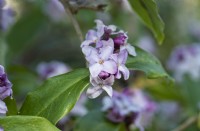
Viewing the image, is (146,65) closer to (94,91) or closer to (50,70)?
(94,91)

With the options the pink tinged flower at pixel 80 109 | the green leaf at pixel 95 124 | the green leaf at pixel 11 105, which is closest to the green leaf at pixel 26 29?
the pink tinged flower at pixel 80 109

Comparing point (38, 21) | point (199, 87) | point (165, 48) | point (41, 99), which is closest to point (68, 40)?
point (38, 21)

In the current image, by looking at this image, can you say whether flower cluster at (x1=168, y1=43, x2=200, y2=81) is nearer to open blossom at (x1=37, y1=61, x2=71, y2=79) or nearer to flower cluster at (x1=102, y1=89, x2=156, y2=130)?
open blossom at (x1=37, y1=61, x2=71, y2=79)

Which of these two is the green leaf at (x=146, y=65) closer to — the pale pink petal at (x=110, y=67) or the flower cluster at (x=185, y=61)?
the pale pink petal at (x=110, y=67)

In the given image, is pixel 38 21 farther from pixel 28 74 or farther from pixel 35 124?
pixel 35 124

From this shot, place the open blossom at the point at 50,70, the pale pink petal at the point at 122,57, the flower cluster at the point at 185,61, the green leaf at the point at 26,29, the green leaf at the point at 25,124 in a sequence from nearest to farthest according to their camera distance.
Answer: the green leaf at the point at 25,124
the pale pink petal at the point at 122,57
the open blossom at the point at 50,70
the green leaf at the point at 26,29
the flower cluster at the point at 185,61
